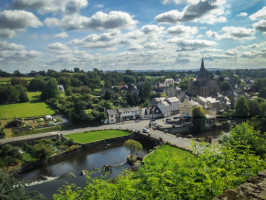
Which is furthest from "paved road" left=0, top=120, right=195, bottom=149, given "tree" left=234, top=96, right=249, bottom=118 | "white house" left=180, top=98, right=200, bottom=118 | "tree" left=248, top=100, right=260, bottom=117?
"tree" left=248, top=100, right=260, bottom=117

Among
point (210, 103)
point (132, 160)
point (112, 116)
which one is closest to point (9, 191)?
Result: point (132, 160)

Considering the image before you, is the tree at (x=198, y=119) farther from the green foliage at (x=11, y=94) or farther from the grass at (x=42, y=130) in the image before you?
the green foliage at (x=11, y=94)

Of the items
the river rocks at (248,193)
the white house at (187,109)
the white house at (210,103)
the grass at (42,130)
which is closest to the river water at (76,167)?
the grass at (42,130)

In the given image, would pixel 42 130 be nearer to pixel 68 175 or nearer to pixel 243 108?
pixel 68 175

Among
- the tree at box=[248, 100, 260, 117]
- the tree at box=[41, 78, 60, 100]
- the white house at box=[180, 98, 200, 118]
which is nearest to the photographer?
the tree at box=[248, 100, 260, 117]

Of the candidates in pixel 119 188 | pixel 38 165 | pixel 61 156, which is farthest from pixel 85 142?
pixel 119 188

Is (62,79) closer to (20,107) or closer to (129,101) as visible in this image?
(20,107)

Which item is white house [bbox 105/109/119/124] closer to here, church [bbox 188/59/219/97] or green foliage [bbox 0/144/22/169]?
green foliage [bbox 0/144/22/169]
